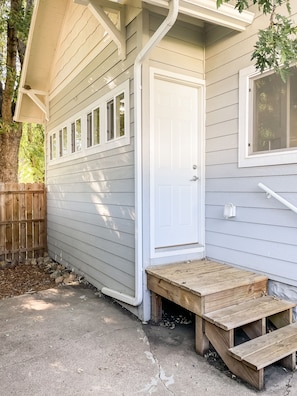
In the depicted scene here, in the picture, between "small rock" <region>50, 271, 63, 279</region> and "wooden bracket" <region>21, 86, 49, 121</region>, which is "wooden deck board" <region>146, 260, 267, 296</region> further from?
"wooden bracket" <region>21, 86, 49, 121</region>

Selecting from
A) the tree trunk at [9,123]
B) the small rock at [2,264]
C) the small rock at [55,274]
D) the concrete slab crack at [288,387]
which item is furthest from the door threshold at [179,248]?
the tree trunk at [9,123]

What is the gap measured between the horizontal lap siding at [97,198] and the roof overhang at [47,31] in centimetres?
47

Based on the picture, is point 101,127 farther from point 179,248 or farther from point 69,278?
point 69,278

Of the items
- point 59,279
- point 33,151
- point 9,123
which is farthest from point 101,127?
point 33,151

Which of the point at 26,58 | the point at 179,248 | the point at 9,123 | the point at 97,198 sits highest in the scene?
the point at 26,58

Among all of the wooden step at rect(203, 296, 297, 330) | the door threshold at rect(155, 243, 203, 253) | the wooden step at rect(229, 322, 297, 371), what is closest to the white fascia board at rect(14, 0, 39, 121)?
the door threshold at rect(155, 243, 203, 253)

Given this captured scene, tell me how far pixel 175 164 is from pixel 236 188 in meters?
0.78

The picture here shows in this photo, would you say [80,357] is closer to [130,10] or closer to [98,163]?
[98,163]

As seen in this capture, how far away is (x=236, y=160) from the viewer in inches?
132

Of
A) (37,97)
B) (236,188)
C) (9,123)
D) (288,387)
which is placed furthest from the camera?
(9,123)

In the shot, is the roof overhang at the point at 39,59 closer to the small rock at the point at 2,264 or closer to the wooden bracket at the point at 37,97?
the wooden bracket at the point at 37,97

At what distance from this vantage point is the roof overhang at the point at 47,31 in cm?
302

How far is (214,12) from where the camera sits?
303cm

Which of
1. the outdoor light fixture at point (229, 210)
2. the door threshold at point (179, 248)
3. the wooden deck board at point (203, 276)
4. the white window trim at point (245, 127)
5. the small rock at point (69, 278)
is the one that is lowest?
the small rock at point (69, 278)
